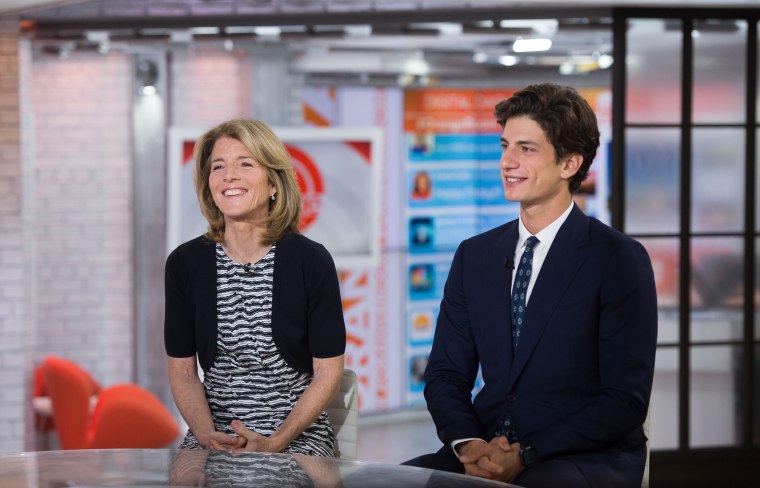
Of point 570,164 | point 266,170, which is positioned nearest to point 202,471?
point 266,170

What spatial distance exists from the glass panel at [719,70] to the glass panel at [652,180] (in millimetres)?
225

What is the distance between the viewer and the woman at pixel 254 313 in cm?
266

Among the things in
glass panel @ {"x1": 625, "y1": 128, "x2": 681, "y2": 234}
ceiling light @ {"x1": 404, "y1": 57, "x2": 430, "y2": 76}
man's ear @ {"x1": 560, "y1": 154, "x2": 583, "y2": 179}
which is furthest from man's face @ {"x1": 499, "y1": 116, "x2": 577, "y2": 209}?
ceiling light @ {"x1": 404, "y1": 57, "x2": 430, "y2": 76}

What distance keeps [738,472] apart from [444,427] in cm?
330

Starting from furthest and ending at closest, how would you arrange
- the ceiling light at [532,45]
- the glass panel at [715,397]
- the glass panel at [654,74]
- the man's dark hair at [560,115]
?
1. the ceiling light at [532,45]
2. the glass panel at [715,397]
3. the glass panel at [654,74]
4. the man's dark hair at [560,115]

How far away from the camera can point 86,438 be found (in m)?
5.77

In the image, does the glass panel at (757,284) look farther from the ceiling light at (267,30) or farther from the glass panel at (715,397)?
the ceiling light at (267,30)

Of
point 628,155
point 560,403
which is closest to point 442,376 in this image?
point 560,403

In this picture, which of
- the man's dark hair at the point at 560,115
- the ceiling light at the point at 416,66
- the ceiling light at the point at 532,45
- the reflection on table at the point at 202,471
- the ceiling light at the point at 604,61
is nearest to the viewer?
the reflection on table at the point at 202,471

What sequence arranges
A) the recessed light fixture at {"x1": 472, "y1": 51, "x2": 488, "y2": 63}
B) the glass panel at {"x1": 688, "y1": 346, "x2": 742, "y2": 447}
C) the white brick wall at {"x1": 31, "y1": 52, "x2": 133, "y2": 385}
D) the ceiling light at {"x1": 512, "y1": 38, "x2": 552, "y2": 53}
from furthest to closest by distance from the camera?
the recessed light fixture at {"x1": 472, "y1": 51, "x2": 488, "y2": 63}
the ceiling light at {"x1": 512, "y1": 38, "x2": 552, "y2": 53}
the white brick wall at {"x1": 31, "y1": 52, "x2": 133, "y2": 385}
the glass panel at {"x1": 688, "y1": 346, "x2": 742, "y2": 447}

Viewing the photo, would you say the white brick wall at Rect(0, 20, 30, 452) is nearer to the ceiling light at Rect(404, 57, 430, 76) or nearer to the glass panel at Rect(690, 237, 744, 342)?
the ceiling light at Rect(404, 57, 430, 76)

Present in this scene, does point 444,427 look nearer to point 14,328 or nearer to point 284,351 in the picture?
point 284,351

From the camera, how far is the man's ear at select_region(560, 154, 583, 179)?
2.54 m

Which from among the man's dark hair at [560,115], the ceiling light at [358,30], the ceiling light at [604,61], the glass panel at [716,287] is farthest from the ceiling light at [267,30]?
the ceiling light at [604,61]
